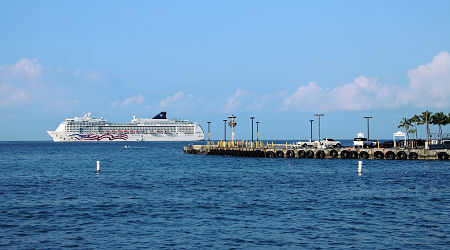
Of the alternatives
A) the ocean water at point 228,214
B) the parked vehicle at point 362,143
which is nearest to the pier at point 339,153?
the parked vehicle at point 362,143

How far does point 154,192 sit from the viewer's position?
110ft

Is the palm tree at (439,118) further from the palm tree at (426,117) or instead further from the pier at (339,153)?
the pier at (339,153)

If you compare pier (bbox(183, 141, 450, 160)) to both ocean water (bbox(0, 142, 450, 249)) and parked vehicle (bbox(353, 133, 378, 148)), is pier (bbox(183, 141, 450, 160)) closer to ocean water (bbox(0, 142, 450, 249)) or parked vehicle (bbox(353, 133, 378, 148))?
parked vehicle (bbox(353, 133, 378, 148))

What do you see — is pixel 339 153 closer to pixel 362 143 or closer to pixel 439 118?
pixel 362 143

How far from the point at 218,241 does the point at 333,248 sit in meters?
4.09

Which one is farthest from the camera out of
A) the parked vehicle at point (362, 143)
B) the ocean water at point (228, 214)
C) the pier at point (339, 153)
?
the parked vehicle at point (362, 143)

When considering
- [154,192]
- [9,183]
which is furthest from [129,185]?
[9,183]

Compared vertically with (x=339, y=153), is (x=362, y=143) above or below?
above

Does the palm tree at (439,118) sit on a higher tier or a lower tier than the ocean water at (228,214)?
higher

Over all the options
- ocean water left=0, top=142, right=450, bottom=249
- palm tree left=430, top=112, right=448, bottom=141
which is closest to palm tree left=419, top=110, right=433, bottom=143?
palm tree left=430, top=112, right=448, bottom=141

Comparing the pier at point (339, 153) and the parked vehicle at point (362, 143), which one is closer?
the pier at point (339, 153)

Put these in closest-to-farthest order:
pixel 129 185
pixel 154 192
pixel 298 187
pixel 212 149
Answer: pixel 154 192, pixel 298 187, pixel 129 185, pixel 212 149

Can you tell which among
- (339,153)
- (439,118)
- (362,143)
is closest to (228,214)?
(339,153)

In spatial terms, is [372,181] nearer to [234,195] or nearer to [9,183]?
[234,195]
